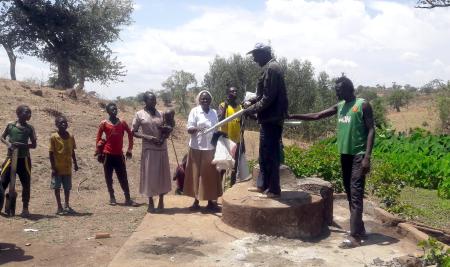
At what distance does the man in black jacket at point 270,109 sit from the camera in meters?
6.49

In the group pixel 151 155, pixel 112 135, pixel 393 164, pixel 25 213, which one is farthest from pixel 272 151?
pixel 393 164

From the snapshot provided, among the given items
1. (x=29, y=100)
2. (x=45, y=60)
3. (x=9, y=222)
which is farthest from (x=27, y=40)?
(x=9, y=222)

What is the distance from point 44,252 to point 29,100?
12.2 meters

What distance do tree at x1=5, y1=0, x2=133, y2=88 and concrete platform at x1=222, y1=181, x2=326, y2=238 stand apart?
19.5 m

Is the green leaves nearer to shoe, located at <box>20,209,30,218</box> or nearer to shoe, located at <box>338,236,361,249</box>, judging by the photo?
shoe, located at <box>338,236,361,249</box>

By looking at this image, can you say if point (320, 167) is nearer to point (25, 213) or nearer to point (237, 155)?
point (237, 155)

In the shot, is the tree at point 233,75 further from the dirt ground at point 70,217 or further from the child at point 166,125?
the child at point 166,125

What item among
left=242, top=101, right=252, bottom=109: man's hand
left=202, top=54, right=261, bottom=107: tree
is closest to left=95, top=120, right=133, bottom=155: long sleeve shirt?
left=242, top=101, right=252, bottom=109: man's hand

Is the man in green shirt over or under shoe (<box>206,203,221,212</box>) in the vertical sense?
over

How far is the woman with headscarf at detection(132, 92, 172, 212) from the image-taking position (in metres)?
8.19

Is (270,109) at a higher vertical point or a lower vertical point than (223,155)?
higher

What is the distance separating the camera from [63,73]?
83.9 feet

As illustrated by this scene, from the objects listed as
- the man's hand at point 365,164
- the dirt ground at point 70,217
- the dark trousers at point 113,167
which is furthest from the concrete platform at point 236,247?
the dark trousers at point 113,167

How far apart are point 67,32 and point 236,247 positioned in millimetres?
20148
